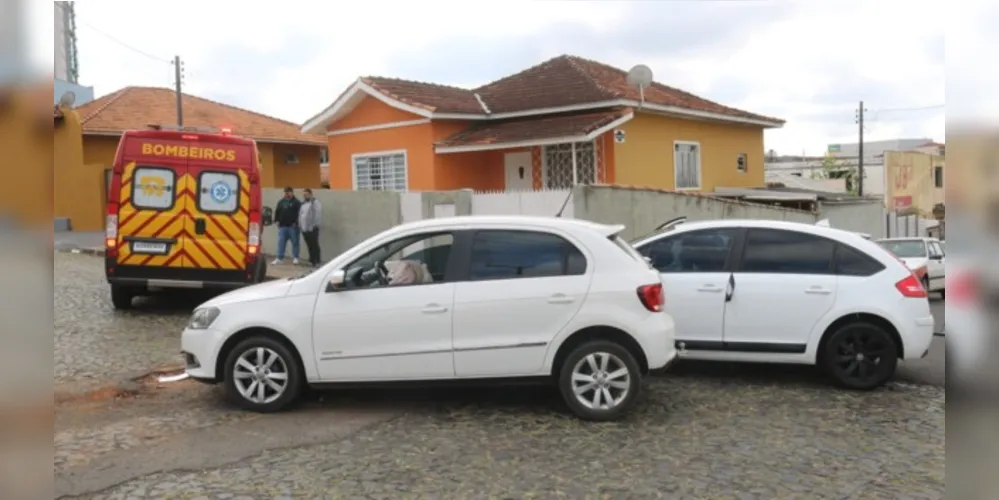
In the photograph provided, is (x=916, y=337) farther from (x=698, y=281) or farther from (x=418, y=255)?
(x=418, y=255)

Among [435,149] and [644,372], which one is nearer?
[644,372]

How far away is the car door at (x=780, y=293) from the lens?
703 cm

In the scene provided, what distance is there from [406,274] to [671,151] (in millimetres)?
16313

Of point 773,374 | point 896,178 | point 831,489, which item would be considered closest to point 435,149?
point 773,374

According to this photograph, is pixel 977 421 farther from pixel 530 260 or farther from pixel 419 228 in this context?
pixel 419 228

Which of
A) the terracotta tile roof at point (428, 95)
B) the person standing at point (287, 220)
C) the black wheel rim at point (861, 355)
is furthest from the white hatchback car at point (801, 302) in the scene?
the terracotta tile roof at point (428, 95)

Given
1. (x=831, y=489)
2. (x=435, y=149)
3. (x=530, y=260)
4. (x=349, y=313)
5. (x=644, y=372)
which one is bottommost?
(x=831, y=489)

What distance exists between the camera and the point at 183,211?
33.3 feet

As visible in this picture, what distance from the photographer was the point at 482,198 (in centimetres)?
1548

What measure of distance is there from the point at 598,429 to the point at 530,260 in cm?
139

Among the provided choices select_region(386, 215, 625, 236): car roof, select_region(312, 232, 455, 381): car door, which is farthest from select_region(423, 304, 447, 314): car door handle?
select_region(386, 215, 625, 236): car roof

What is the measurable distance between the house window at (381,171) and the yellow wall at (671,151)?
18.7ft

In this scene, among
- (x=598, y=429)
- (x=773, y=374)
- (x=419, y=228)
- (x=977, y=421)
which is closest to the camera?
(x=977, y=421)

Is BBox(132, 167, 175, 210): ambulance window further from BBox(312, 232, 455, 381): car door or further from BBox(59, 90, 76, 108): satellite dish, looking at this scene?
BBox(59, 90, 76, 108): satellite dish
